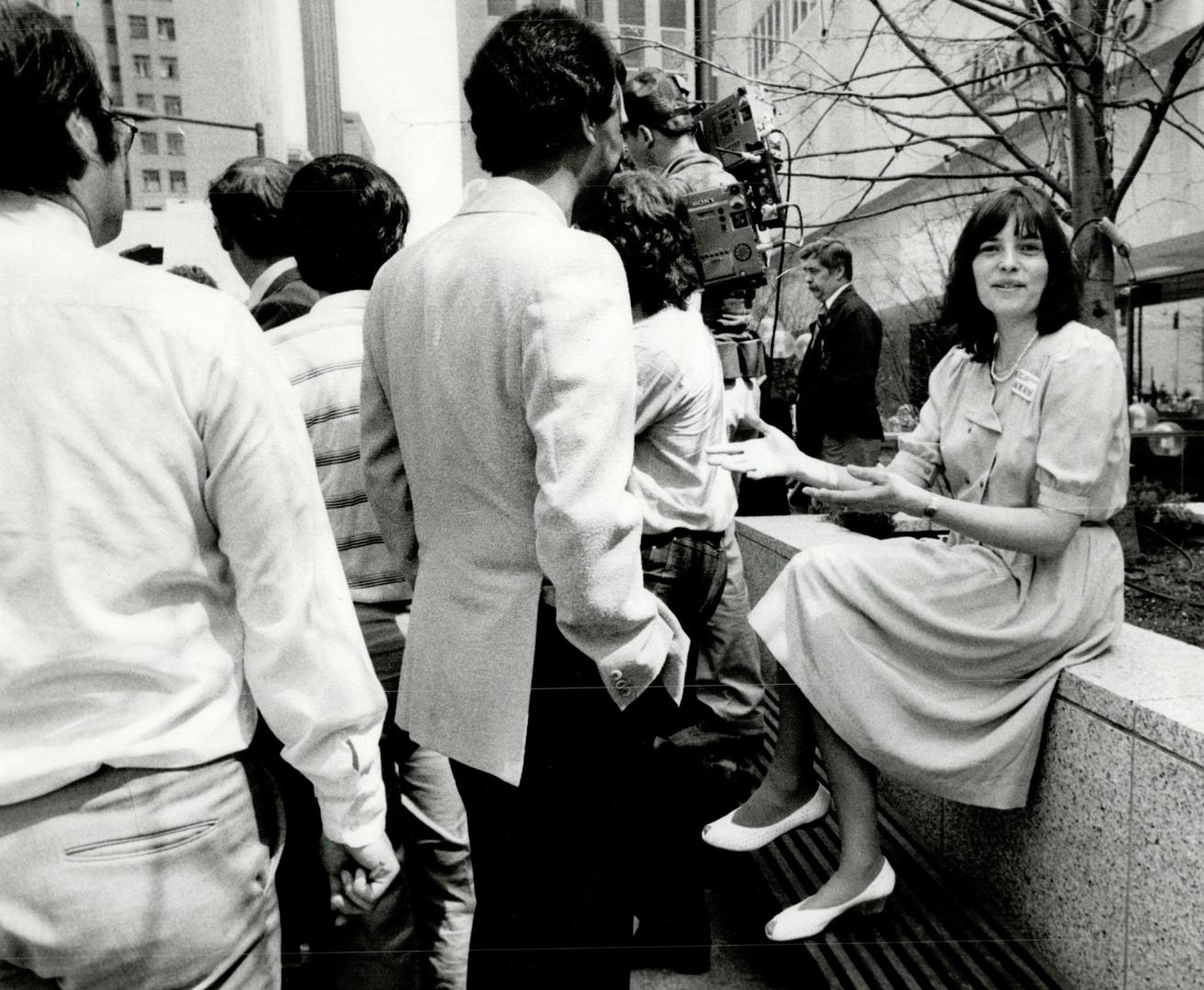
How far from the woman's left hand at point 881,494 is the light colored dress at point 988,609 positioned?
24 centimetres

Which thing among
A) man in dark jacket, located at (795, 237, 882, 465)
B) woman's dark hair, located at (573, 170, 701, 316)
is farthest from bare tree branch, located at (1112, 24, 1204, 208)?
woman's dark hair, located at (573, 170, 701, 316)

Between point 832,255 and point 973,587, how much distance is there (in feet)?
10.1

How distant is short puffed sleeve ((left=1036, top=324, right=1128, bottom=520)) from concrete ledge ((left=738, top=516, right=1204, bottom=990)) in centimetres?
35

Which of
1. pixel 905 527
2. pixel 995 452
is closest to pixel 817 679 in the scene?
pixel 995 452

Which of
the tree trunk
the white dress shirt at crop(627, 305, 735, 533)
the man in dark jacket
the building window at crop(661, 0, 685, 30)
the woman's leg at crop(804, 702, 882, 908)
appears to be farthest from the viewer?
the man in dark jacket

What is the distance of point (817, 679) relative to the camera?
2.40 meters

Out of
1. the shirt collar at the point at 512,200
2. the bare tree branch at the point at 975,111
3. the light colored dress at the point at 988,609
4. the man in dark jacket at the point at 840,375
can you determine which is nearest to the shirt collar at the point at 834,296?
the man in dark jacket at the point at 840,375

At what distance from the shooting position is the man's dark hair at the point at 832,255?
5055 mm

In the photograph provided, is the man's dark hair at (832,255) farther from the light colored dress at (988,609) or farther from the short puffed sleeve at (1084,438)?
the short puffed sleeve at (1084,438)

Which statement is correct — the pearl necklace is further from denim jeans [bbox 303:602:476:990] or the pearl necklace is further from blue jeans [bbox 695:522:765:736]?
denim jeans [bbox 303:602:476:990]

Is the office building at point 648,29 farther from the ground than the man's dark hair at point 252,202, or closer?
farther from the ground

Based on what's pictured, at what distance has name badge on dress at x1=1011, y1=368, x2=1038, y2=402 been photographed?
2.28 meters

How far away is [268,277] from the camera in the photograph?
2648 millimetres

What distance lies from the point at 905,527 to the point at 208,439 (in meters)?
3.86
